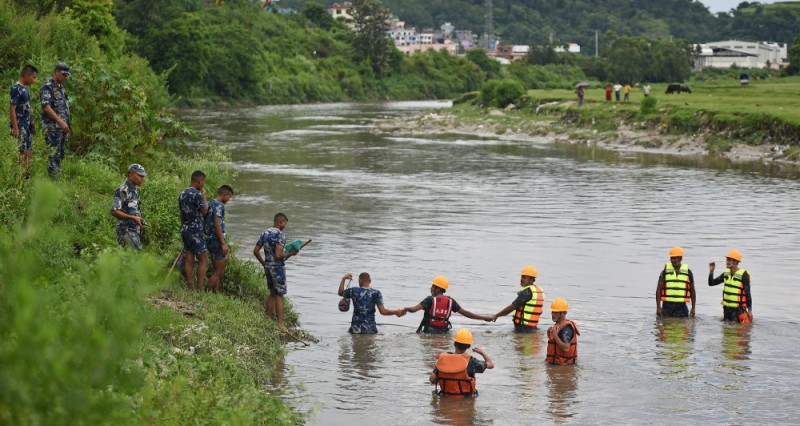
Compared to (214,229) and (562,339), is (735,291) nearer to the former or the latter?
(562,339)

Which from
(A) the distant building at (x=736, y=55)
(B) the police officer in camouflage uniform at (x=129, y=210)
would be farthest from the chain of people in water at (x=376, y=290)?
(A) the distant building at (x=736, y=55)

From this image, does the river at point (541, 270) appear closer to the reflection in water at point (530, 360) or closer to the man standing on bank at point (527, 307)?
the reflection in water at point (530, 360)

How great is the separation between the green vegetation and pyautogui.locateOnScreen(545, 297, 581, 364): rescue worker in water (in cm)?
335

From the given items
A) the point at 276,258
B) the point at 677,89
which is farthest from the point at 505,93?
the point at 276,258

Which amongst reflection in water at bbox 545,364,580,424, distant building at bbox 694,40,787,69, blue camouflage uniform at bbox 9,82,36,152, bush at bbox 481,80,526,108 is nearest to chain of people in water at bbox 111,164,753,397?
reflection in water at bbox 545,364,580,424

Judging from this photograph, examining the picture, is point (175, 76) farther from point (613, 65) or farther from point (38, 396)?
point (38, 396)

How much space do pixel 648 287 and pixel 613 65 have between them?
326ft

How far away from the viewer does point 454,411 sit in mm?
11859

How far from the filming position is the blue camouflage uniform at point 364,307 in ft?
50.1

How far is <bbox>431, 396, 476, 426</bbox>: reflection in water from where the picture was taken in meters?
11.5

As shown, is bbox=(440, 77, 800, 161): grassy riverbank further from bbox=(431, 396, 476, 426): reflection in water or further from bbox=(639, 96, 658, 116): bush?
bbox=(431, 396, 476, 426): reflection in water

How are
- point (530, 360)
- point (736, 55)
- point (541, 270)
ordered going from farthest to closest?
point (736, 55), point (541, 270), point (530, 360)

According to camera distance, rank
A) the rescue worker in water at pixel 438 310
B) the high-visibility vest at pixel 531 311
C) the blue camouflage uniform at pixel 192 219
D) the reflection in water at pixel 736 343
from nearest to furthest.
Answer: the reflection in water at pixel 736 343 → the blue camouflage uniform at pixel 192 219 → the rescue worker in water at pixel 438 310 → the high-visibility vest at pixel 531 311

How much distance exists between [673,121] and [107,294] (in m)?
48.1
